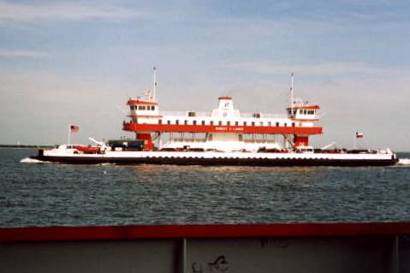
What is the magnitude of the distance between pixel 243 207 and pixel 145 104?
3875 cm

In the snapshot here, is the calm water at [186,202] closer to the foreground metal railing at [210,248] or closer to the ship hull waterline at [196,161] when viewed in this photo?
the ship hull waterline at [196,161]

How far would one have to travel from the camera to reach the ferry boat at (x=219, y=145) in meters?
62.4

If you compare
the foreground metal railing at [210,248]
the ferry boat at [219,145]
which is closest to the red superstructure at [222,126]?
the ferry boat at [219,145]

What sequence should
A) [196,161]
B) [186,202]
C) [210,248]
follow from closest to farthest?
1. [210,248]
2. [186,202]
3. [196,161]

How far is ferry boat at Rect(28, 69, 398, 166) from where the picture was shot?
6238 centimetres

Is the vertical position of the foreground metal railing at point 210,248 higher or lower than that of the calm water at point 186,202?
higher

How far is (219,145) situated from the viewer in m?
65.6

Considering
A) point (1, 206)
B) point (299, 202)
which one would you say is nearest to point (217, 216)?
point (299, 202)

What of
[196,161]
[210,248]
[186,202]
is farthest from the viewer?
[196,161]

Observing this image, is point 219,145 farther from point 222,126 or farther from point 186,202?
point 186,202

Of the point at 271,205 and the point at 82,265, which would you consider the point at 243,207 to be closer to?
the point at 271,205

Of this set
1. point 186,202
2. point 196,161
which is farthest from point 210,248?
point 196,161

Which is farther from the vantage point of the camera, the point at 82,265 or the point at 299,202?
the point at 299,202

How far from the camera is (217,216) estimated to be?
24.3 m
